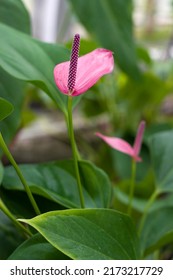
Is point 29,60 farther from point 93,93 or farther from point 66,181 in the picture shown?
point 93,93

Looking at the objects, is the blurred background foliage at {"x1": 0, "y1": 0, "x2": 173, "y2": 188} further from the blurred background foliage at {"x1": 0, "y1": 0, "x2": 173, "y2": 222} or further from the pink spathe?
the pink spathe

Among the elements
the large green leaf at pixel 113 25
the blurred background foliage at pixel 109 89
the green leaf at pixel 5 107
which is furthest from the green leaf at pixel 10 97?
the large green leaf at pixel 113 25

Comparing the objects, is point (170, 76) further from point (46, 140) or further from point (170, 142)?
point (170, 142)

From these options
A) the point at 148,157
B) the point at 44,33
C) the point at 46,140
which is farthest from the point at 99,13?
the point at 44,33

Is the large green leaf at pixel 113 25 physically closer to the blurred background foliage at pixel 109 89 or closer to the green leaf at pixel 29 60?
the blurred background foliage at pixel 109 89

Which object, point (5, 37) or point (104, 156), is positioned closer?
point (5, 37)

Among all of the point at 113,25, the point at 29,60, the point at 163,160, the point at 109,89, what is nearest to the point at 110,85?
the point at 109,89
